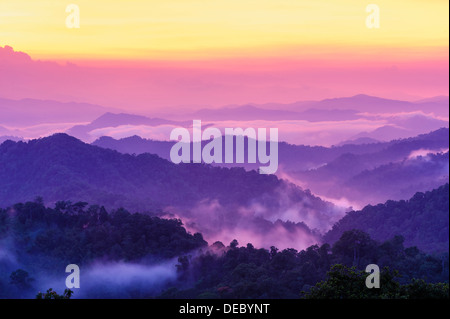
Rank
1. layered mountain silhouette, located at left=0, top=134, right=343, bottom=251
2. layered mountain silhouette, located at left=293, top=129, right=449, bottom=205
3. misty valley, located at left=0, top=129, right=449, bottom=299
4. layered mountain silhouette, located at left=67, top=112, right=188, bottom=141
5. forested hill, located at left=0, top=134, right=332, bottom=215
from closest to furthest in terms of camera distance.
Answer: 1. misty valley, located at left=0, top=129, right=449, bottom=299
2. layered mountain silhouette, located at left=0, top=134, right=343, bottom=251
3. forested hill, located at left=0, top=134, right=332, bottom=215
4. layered mountain silhouette, located at left=293, top=129, right=449, bottom=205
5. layered mountain silhouette, located at left=67, top=112, right=188, bottom=141

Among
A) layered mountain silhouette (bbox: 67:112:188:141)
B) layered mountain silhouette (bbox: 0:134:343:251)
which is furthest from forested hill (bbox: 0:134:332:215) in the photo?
layered mountain silhouette (bbox: 67:112:188:141)

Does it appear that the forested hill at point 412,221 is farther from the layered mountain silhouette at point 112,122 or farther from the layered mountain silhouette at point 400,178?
the layered mountain silhouette at point 112,122

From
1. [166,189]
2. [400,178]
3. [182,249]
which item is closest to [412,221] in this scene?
[182,249]

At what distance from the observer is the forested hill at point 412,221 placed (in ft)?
303

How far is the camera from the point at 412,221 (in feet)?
321

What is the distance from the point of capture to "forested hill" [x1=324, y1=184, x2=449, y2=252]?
92.4 m

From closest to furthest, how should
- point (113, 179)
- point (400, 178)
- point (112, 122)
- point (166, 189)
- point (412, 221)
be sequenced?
point (412, 221) → point (113, 179) → point (166, 189) → point (400, 178) → point (112, 122)

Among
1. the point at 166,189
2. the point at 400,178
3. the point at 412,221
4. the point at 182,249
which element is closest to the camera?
the point at 182,249

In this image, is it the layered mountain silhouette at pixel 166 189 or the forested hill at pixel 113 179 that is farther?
the forested hill at pixel 113 179

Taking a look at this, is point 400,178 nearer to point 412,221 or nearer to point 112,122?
point 112,122

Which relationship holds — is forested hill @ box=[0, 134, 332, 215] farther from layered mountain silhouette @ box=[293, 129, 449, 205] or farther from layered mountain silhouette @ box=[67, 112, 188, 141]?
layered mountain silhouette @ box=[293, 129, 449, 205]

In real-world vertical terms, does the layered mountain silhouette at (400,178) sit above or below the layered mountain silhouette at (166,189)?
above

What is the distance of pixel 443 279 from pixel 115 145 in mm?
148941

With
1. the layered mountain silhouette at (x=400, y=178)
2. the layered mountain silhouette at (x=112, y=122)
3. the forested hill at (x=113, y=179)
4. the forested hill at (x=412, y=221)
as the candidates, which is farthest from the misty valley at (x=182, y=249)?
the layered mountain silhouette at (x=400, y=178)
